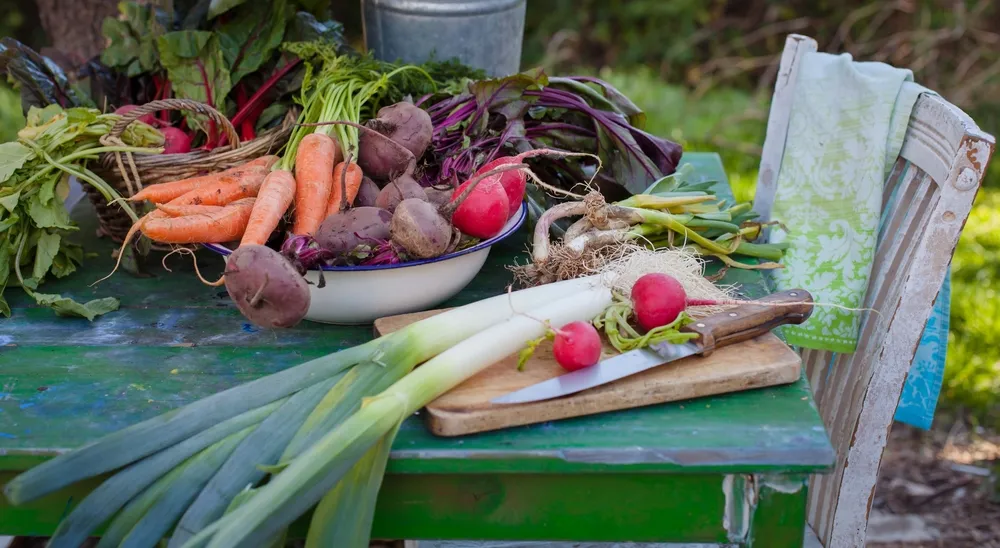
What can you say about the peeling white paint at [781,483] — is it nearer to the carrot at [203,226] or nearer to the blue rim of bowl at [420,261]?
the blue rim of bowl at [420,261]

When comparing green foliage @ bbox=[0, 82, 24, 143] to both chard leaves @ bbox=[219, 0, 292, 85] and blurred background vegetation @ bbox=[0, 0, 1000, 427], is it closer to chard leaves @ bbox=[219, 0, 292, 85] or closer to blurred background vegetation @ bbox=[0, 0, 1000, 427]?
blurred background vegetation @ bbox=[0, 0, 1000, 427]

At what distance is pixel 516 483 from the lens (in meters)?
1.10

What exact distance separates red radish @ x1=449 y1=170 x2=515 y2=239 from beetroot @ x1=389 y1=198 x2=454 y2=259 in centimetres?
7

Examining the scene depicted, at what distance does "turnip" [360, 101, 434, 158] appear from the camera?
1.49m

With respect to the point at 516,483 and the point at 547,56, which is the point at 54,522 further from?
the point at 547,56

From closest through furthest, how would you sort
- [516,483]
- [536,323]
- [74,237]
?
[516,483], [536,323], [74,237]

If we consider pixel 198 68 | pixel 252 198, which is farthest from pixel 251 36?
pixel 252 198

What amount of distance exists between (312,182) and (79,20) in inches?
51.3

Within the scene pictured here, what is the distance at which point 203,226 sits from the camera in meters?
1.39

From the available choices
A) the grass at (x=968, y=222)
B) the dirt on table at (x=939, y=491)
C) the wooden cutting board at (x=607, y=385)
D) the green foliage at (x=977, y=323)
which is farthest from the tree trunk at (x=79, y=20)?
the green foliage at (x=977, y=323)

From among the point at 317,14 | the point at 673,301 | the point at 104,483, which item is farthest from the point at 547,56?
the point at 104,483

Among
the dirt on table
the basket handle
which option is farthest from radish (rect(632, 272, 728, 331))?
the dirt on table

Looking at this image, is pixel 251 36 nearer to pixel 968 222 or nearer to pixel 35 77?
pixel 35 77

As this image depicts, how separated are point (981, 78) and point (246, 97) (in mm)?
4103
